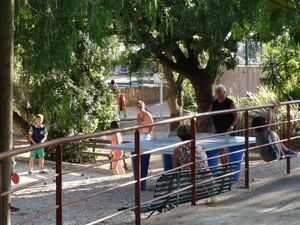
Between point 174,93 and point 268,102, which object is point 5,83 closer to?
point 268,102

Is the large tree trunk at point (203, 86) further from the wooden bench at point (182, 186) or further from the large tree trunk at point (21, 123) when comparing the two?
the wooden bench at point (182, 186)

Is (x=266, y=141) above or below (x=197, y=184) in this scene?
above

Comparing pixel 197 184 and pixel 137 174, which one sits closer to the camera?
pixel 137 174

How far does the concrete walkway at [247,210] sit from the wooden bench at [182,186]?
107 mm

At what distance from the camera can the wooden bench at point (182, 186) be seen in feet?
24.7

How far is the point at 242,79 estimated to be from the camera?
31.8 metres

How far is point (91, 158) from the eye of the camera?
20.7 meters

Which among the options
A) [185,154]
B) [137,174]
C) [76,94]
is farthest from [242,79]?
[137,174]

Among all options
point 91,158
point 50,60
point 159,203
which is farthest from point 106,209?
point 91,158

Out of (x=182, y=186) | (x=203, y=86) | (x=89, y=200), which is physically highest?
(x=203, y=86)

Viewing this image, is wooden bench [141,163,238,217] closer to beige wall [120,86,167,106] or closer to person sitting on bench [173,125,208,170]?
person sitting on bench [173,125,208,170]

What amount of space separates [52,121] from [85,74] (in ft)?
5.36

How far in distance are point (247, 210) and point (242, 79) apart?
24.6m

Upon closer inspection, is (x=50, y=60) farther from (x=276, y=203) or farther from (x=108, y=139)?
(x=108, y=139)
